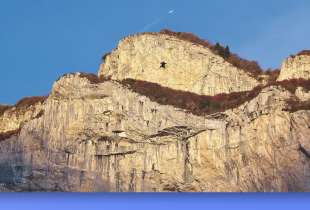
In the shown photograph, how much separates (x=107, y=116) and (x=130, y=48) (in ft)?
39.7

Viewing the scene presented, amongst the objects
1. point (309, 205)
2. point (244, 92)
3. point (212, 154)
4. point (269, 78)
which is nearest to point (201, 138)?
point (212, 154)

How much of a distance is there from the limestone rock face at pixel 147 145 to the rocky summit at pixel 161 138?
0.31ft

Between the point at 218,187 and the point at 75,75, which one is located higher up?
the point at 75,75

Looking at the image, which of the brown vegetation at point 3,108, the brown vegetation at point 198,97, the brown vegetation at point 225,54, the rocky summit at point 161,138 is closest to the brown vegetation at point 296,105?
the rocky summit at point 161,138

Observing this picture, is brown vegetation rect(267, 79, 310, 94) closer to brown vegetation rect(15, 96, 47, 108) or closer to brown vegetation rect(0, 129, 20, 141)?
brown vegetation rect(15, 96, 47, 108)

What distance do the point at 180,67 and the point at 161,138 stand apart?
12.0m

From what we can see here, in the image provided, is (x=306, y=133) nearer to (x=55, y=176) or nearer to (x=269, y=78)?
(x=269, y=78)

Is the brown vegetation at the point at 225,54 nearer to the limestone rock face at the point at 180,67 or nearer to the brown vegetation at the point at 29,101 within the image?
the limestone rock face at the point at 180,67

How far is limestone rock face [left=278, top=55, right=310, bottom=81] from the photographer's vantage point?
64500 mm

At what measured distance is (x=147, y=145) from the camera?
61406 millimetres

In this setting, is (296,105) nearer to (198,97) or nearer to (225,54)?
(198,97)

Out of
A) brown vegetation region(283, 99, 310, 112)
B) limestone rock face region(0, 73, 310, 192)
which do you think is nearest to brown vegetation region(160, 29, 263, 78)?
limestone rock face region(0, 73, 310, 192)

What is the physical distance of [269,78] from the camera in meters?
70.1

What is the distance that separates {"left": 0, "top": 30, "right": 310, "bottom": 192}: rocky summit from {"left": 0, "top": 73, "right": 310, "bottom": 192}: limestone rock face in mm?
95
